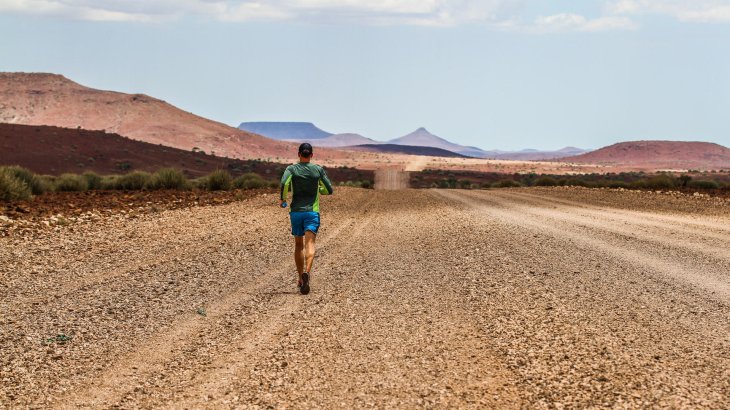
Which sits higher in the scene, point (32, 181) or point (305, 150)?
point (305, 150)

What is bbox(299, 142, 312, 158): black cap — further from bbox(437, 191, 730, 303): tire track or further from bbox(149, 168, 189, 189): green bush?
bbox(149, 168, 189, 189): green bush

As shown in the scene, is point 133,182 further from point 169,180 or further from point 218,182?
point 218,182

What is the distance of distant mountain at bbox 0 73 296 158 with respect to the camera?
134m

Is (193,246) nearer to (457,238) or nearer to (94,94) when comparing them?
(457,238)

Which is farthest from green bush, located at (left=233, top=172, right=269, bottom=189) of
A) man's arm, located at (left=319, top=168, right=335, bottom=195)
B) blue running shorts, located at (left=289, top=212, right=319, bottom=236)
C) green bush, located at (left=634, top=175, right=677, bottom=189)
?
blue running shorts, located at (left=289, top=212, right=319, bottom=236)

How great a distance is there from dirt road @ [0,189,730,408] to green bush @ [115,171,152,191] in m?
18.4

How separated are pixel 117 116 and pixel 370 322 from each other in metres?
144

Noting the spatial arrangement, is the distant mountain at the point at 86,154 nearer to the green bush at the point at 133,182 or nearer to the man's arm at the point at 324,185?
the green bush at the point at 133,182

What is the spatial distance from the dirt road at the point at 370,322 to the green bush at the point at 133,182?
18352 millimetres

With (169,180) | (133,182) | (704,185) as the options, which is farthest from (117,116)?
(704,185)

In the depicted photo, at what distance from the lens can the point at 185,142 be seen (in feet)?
443

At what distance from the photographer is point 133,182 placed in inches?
1423

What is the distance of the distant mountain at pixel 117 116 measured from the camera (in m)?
134

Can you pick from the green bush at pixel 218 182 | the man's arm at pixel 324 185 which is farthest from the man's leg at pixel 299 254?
the green bush at pixel 218 182
